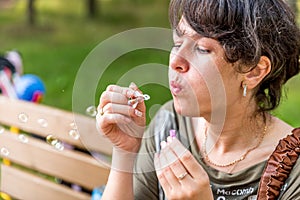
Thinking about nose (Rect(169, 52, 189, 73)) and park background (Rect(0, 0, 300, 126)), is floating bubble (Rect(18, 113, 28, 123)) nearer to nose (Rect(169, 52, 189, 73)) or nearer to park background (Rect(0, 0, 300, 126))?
nose (Rect(169, 52, 189, 73))

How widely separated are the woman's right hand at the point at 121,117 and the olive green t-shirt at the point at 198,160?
110 mm

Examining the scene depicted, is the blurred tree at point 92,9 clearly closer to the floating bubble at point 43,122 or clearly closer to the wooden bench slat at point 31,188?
the wooden bench slat at point 31,188

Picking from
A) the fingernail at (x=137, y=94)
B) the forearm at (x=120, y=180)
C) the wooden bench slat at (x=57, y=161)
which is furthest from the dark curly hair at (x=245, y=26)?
the wooden bench slat at (x=57, y=161)

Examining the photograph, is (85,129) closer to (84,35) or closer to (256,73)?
(256,73)

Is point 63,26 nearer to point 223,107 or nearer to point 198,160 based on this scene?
point 198,160

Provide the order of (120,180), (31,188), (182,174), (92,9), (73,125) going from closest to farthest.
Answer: (182,174), (120,180), (73,125), (31,188), (92,9)

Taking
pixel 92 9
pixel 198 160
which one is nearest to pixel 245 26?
pixel 198 160

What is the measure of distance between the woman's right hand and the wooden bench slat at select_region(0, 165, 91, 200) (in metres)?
0.63

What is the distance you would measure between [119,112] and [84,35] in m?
3.86

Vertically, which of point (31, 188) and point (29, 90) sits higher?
point (29, 90)

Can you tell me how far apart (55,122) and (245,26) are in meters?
0.98

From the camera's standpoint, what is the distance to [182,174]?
3.68 feet

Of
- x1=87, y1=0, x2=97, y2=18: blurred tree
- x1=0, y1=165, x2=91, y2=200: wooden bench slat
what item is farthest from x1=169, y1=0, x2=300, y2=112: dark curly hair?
x1=87, y1=0, x2=97, y2=18: blurred tree

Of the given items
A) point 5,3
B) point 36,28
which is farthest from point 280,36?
point 5,3
